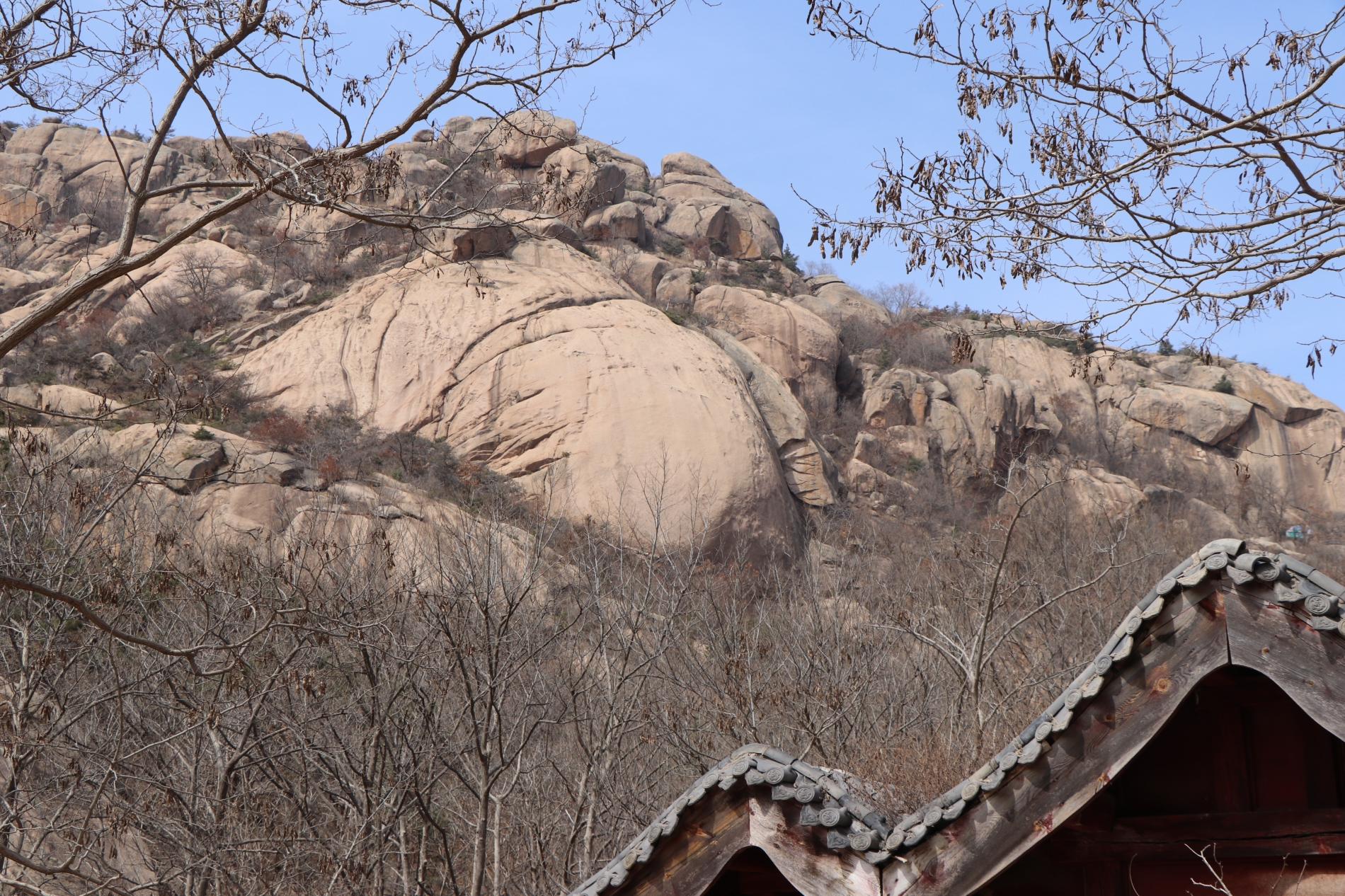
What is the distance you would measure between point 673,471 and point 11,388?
607 inches

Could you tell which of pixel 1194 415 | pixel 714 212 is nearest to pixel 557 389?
pixel 714 212

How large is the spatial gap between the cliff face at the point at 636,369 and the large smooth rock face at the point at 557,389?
69 mm

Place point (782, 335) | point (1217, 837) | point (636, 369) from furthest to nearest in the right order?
point (782, 335), point (636, 369), point (1217, 837)

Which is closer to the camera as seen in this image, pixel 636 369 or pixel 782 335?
pixel 636 369

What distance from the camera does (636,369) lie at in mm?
27734

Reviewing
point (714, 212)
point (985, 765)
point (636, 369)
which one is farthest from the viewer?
point (714, 212)

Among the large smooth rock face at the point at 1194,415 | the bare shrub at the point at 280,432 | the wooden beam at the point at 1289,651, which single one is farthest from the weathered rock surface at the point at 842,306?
the wooden beam at the point at 1289,651

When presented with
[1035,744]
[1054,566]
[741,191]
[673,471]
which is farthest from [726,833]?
[741,191]

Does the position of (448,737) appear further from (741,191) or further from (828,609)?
(741,191)

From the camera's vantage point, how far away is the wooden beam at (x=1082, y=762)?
3.38 metres

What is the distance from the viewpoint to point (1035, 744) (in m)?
3.54

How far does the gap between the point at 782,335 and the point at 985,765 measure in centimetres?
3387

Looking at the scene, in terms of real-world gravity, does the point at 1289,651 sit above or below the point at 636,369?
below

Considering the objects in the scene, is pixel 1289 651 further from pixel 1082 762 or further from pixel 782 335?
pixel 782 335
